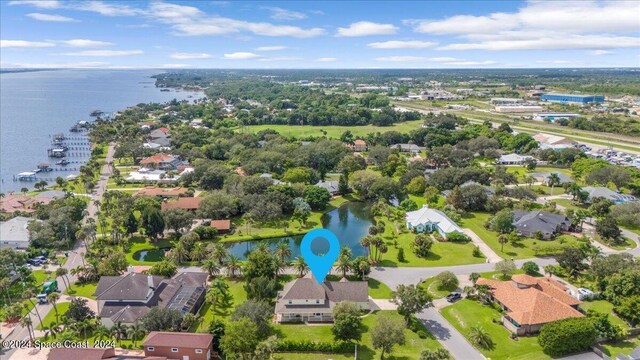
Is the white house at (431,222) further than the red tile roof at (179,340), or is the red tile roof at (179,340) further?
the white house at (431,222)

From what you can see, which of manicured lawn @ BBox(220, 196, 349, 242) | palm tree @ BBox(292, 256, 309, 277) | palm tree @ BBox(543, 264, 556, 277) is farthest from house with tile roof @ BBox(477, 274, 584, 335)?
manicured lawn @ BBox(220, 196, 349, 242)

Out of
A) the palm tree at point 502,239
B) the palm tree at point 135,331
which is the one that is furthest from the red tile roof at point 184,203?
the palm tree at point 502,239

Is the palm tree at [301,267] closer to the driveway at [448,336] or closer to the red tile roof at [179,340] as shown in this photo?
the driveway at [448,336]

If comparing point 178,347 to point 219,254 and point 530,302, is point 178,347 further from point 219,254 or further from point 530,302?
point 530,302

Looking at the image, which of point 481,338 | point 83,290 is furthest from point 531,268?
point 83,290

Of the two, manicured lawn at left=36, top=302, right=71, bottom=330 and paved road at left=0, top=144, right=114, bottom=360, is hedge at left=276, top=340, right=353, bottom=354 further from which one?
paved road at left=0, top=144, right=114, bottom=360

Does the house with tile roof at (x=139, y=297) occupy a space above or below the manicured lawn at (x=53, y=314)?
above
